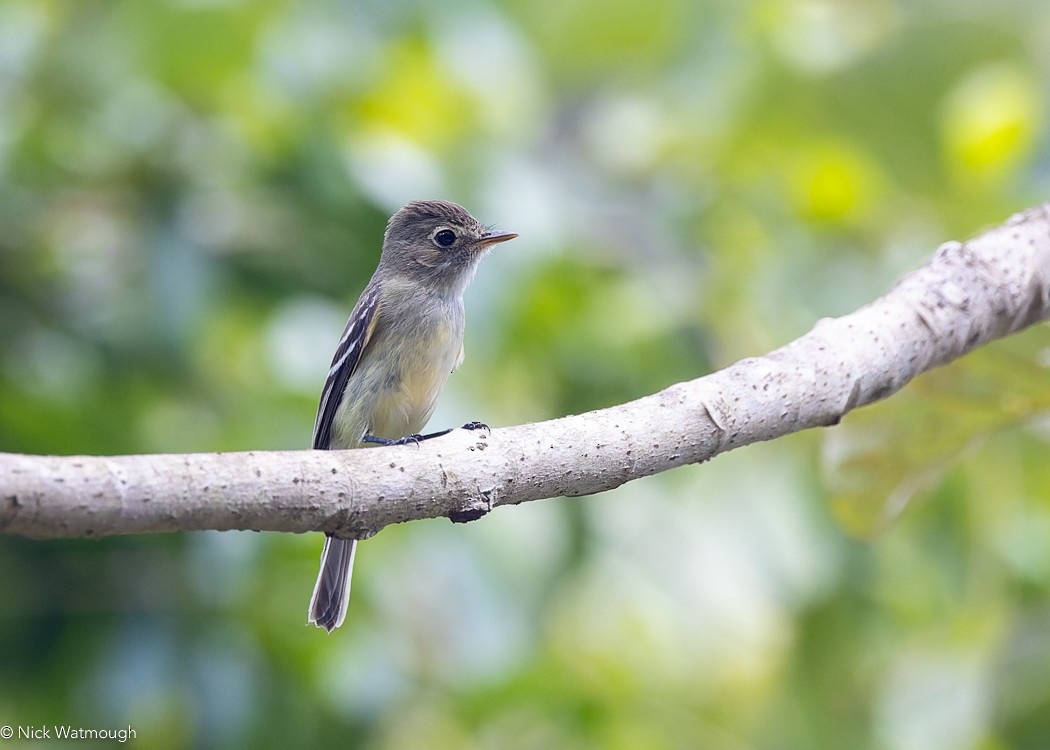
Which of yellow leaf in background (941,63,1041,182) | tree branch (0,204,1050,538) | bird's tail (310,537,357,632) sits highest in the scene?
yellow leaf in background (941,63,1041,182)

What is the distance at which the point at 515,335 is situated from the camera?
4348 mm

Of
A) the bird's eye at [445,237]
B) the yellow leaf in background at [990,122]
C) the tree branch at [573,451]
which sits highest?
the yellow leaf in background at [990,122]

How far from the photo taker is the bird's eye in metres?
4.29

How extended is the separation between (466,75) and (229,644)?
7.65 ft

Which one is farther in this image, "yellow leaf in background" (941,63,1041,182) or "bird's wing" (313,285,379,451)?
"yellow leaf in background" (941,63,1041,182)

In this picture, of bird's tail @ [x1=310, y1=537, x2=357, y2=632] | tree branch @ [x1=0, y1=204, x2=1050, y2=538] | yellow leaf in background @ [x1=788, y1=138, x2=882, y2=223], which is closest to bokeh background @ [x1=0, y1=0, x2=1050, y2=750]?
yellow leaf in background @ [x1=788, y1=138, x2=882, y2=223]

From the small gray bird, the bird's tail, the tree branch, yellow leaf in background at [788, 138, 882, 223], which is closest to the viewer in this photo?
the tree branch

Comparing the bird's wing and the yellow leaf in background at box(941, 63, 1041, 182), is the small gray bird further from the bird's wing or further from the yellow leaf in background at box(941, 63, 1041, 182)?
the yellow leaf in background at box(941, 63, 1041, 182)

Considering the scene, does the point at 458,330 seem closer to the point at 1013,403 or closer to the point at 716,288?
the point at 716,288

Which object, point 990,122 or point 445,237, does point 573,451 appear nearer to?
point 445,237

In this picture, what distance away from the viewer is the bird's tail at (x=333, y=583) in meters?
3.59

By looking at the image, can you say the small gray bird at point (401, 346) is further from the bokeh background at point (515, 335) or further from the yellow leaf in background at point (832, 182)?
the yellow leaf in background at point (832, 182)

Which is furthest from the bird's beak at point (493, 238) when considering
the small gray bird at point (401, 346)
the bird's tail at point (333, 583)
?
the bird's tail at point (333, 583)

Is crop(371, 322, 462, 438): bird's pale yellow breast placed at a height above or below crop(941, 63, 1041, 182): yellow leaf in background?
below
